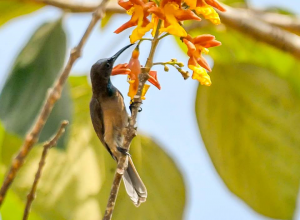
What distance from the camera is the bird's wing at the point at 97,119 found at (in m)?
1.56

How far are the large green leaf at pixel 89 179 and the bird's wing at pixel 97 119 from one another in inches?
20.8

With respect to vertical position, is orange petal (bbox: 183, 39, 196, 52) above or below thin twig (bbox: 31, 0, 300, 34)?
below

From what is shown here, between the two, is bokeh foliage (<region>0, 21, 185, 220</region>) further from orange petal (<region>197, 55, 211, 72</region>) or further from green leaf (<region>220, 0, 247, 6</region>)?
green leaf (<region>220, 0, 247, 6</region>)

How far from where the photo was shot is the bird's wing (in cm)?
156

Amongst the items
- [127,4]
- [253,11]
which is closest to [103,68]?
[127,4]

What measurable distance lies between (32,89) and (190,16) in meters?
1.10

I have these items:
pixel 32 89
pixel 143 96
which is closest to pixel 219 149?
pixel 32 89

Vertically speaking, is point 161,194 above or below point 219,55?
below

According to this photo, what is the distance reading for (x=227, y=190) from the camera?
249cm

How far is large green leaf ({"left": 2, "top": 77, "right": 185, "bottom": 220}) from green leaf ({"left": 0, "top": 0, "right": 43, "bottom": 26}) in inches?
16.7

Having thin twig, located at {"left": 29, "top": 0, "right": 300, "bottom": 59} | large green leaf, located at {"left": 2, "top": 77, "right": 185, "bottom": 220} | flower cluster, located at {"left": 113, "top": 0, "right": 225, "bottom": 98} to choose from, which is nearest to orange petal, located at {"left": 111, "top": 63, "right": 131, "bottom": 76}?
flower cluster, located at {"left": 113, "top": 0, "right": 225, "bottom": 98}

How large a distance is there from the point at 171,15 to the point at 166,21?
0.7 inches

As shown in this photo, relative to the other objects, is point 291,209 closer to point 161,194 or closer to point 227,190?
point 227,190

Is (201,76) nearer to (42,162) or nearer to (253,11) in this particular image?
(42,162)
